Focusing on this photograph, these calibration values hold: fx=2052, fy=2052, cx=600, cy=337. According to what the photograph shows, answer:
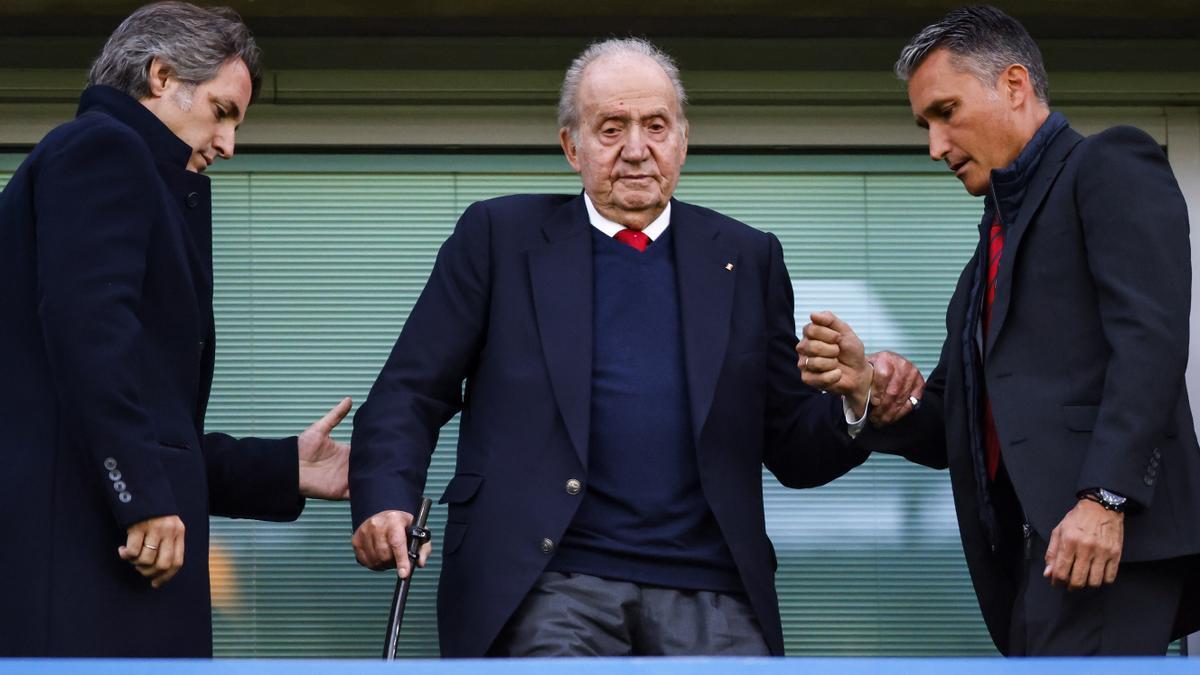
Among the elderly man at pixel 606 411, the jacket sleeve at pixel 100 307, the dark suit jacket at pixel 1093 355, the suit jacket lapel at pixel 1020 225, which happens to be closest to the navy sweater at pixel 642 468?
the elderly man at pixel 606 411

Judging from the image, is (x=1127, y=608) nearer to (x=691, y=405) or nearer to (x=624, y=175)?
(x=691, y=405)

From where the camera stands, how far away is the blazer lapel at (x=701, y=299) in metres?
4.05

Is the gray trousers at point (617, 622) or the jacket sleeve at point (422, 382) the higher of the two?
the jacket sleeve at point (422, 382)

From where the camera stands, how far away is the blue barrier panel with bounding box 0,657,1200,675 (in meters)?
2.53

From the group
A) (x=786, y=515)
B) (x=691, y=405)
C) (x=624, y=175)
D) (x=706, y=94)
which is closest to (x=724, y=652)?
(x=691, y=405)

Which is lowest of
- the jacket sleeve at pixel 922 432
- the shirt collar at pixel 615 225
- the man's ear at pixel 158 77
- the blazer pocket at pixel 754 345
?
the jacket sleeve at pixel 922 432

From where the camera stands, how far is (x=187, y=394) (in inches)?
148

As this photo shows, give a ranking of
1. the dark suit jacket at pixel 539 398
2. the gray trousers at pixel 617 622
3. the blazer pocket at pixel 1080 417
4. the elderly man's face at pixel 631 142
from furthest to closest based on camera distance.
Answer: the elderly man's face at pixel 631 142 → the dark suit jacket at pixel 539 398 → the gray trousers at pixel 617 622 → the blazer pocket at pixel 1080 417

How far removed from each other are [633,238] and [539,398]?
431mm

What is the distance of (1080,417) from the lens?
12.3ft

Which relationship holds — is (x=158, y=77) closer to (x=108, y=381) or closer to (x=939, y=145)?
(x=108, y=381)

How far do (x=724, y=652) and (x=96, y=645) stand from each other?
117 cm

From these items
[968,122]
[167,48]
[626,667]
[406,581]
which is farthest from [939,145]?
[626,667]

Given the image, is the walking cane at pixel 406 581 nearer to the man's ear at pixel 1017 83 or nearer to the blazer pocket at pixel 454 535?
the blazer pocket at pixel 454 535
